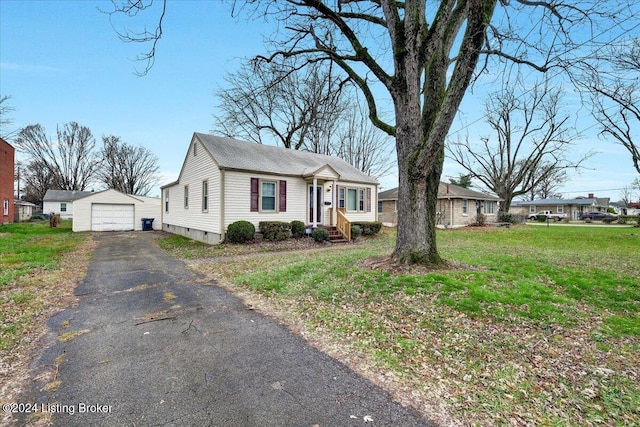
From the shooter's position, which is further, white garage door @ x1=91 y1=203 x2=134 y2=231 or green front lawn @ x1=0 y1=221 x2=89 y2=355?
white garage door @ x1=91 y1=203 x2=134 y2=231

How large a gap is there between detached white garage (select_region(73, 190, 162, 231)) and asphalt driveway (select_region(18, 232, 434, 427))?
62.7 ft

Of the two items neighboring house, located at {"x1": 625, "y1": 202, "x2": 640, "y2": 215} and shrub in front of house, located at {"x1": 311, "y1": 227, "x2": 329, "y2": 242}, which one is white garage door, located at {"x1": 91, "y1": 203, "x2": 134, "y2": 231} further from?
neighboring house, located at {"x1": 625, "y1": 202, "x2": 640, "y2": 215}

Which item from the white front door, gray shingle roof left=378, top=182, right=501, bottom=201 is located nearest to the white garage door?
the white front door

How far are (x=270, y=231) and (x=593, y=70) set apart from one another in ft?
37.4

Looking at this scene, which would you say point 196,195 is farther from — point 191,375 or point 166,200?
point 191,375

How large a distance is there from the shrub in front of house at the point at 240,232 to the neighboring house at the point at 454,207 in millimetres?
14566

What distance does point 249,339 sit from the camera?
3.96 m

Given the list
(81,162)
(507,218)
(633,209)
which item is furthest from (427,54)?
(633,209)

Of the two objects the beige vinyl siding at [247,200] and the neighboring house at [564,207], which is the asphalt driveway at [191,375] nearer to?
the beige vinyl siding at [247,200]

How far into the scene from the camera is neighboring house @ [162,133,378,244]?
42.9 ft

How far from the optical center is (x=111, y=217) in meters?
21.3

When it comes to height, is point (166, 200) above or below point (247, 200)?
above

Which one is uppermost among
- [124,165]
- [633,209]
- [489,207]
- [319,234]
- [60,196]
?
[124,165]

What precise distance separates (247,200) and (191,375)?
425 inches
